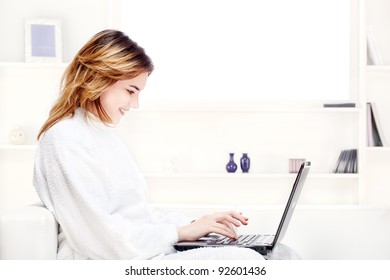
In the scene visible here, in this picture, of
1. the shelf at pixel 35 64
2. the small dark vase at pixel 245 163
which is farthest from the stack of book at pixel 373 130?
the shelf at pixel 35 64

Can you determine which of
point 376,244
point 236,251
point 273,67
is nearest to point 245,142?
point 273,67

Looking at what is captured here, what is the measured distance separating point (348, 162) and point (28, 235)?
2499mm

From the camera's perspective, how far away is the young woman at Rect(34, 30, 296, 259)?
168cm

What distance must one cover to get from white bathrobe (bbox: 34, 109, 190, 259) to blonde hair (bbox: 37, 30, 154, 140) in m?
0.04

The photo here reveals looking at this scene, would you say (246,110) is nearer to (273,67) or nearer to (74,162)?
(273,67)

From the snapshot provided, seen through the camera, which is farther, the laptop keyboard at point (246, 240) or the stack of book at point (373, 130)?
the stack of book at point (373, 130)

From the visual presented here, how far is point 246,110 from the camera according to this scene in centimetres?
382

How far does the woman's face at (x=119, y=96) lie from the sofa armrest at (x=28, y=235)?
13.9 inches

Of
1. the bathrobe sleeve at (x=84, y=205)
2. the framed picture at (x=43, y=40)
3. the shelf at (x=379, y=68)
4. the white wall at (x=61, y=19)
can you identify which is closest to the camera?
the bathrobe sleeve at (x=84, y=205)

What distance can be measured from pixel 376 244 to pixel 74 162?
187 centimetres

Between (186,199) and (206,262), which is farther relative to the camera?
(186,199)

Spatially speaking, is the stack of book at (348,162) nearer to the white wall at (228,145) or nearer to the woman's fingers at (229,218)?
the white wall at (228,145)

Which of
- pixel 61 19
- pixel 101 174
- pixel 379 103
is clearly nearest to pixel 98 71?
pixel 101 174

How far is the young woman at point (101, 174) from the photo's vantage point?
1.68 metres
